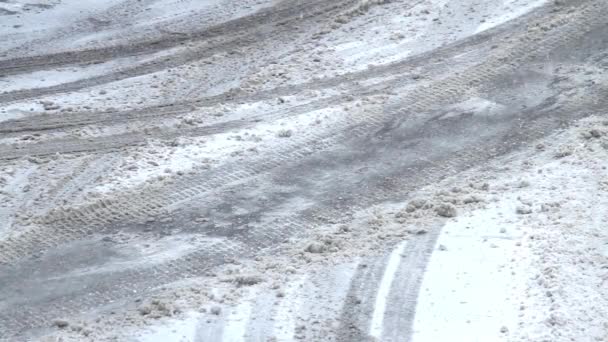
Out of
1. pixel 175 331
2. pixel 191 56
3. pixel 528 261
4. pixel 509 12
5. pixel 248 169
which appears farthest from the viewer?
pixel 509 12

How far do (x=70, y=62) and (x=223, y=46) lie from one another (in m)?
1.41

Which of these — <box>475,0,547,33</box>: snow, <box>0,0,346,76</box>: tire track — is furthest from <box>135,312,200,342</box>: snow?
<box>475,0,547,33</box>: snow

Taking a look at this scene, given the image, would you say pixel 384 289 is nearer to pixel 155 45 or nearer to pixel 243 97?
pixel 243 97

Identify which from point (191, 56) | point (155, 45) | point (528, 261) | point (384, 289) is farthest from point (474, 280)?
point (155, 45)

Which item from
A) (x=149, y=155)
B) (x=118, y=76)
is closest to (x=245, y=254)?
(x=149, y=155)

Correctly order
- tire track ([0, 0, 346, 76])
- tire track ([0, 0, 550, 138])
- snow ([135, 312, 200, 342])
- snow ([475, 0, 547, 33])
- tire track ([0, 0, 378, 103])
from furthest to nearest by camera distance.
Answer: snow ([475, 0, 547, 33]) < tire track ([0, 0, 346, 76]) < tire track ([0, 0, 378, 103]) < tire track ([0, 0, 550, 138]) < snow ([135, 312, 200, 342])

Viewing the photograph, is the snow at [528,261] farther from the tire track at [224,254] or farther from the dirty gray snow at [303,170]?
the tire track at [224,254]

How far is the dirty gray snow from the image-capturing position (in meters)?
6.57

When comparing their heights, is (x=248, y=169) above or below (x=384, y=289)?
above

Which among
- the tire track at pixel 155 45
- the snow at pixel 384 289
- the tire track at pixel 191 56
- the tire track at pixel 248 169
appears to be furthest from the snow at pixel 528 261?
the tire track at pixel 155 45

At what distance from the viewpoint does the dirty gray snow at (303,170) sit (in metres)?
6.57

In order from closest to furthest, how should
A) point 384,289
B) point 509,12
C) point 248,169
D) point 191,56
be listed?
point 384,289
point 248,169
point 191,56
point 509,12

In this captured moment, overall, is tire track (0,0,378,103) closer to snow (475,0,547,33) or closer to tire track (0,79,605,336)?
snow (475,0,547,33)

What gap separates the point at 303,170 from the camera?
26.9 feet
